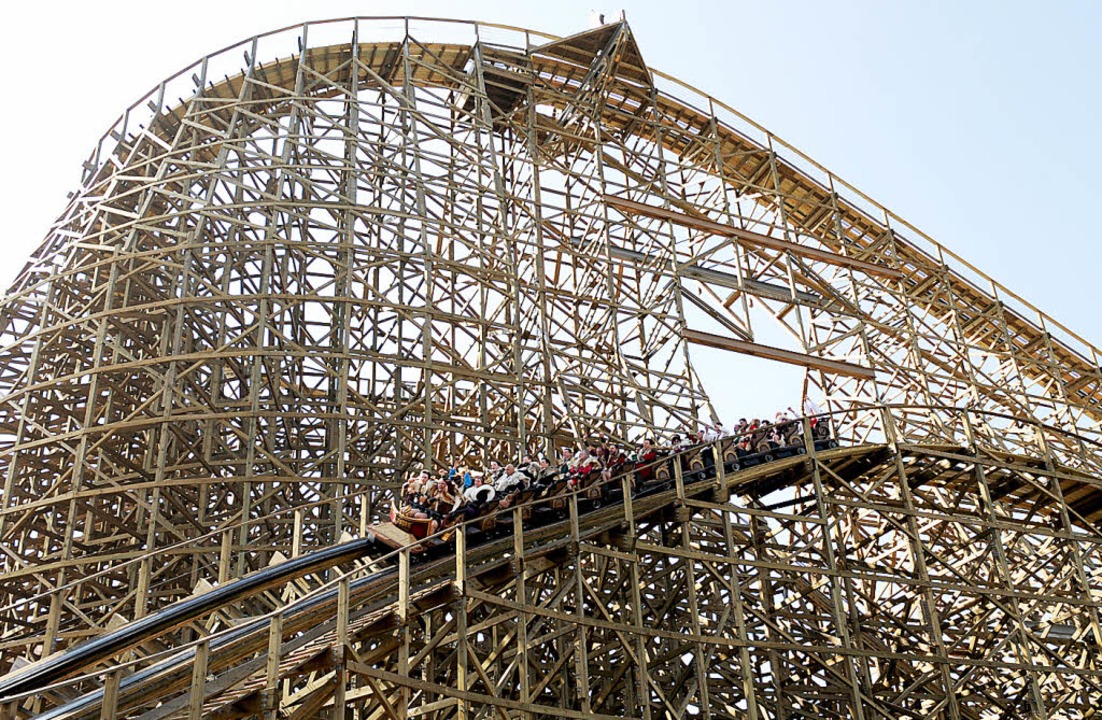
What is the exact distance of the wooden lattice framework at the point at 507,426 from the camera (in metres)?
15.5

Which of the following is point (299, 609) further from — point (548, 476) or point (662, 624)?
point (662, 624)

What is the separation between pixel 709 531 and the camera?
65.4ft

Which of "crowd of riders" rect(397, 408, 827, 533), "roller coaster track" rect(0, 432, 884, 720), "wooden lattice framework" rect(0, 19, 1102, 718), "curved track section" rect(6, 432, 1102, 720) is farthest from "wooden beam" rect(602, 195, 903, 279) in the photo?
"roller coaster track" rect(0, 432, 884, 720)

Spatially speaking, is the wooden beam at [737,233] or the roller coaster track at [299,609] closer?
the roller coaster track at [299,609]

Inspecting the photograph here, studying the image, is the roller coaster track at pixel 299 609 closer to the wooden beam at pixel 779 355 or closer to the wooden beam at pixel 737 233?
the wooden beam at pixel 779 355

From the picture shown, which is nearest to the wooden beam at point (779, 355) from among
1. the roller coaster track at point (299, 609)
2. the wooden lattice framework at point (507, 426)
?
the wooden lattice framework at point (507, 426)

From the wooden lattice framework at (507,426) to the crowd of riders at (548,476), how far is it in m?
0.55

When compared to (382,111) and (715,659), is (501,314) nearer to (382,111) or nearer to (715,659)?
(382,111)

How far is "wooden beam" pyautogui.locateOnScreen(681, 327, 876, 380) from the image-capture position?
23.5 meters

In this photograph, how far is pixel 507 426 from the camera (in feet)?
68.6

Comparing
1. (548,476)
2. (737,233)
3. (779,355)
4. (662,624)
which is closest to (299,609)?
(548,476)

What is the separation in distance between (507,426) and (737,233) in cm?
760

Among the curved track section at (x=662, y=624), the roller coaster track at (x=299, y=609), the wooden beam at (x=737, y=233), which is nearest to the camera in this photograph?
the roller coaster track at (x=299, y=609)

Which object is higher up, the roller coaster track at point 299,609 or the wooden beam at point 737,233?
the wooden beam at point 737,233
